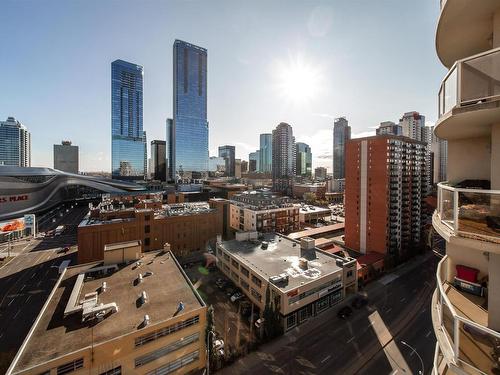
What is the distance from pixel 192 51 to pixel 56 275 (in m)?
139

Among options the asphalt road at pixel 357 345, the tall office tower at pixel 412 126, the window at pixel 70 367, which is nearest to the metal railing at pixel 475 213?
the window at pixel 70 367

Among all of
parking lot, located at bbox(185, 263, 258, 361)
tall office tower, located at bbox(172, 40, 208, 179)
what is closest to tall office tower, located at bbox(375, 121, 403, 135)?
tall office tower, located at bbox(172, 40, 208, 179)

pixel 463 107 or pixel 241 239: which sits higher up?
pixel 463 107

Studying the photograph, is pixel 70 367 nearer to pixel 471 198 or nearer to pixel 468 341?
pixel 468 341

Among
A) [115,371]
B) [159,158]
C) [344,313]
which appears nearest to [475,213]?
[115,371]

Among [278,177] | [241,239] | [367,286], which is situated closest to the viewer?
[367,286]

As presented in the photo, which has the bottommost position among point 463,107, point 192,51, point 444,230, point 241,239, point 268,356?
point 268,356

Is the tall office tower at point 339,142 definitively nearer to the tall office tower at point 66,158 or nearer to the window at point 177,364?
the window at point 177,364

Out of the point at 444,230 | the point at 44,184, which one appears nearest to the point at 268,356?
the point at 444,230

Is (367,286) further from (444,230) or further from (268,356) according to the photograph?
(444,230)

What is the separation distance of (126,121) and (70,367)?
551ft

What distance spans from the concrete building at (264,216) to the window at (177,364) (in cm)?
3324

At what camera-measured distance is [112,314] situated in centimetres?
1584

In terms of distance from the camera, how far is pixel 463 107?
3.78m
